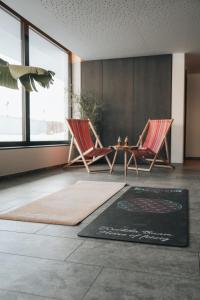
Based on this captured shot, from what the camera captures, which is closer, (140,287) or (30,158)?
(140,287)

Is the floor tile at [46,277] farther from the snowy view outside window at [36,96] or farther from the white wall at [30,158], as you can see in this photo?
the white wall at [30,158]

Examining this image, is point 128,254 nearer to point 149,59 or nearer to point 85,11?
point 85,11

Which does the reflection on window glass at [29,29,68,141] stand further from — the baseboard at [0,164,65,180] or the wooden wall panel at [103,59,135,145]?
the wooden wall panel at [103,59,135,145]

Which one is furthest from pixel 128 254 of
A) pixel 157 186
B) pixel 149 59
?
pixel 149 59

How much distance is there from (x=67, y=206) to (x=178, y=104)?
4.43 m

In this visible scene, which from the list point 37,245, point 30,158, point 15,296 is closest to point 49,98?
point 30,158

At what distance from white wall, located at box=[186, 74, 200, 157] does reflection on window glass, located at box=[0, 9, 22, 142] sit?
5.08 metres

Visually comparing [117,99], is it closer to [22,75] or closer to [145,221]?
[145,221]

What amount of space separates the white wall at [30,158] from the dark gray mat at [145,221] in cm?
205

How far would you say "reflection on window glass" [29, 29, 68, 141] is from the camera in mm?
5328

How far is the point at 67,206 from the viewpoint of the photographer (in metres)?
2.58

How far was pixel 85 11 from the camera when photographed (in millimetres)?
4191

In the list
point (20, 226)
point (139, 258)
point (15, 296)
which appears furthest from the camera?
point (20, 226)

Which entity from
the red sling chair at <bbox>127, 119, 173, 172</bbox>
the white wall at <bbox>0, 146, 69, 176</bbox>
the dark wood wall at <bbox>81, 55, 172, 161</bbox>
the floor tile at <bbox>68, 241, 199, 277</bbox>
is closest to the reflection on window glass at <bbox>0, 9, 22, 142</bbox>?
the white wall at <bbox>0, 146, 69, 176</bbox>
